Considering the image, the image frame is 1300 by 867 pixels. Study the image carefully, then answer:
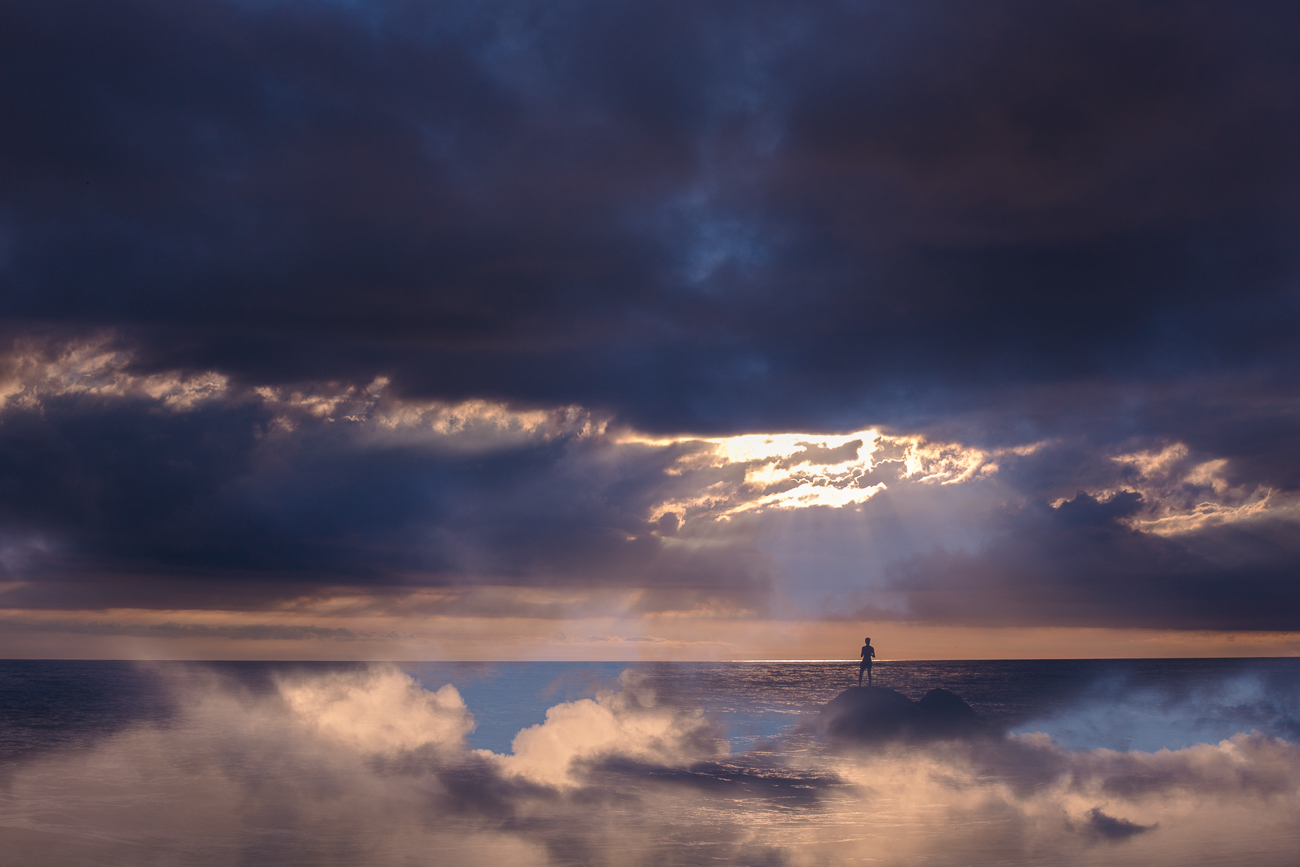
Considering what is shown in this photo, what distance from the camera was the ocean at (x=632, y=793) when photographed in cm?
2878

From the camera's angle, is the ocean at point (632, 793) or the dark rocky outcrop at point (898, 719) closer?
the ocean at point (632, 793)

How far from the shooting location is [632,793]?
38.9 m

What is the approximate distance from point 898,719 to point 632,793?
64.5 feet

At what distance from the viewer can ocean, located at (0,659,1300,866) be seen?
28.8m

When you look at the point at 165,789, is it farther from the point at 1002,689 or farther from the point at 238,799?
the point at 1002,689

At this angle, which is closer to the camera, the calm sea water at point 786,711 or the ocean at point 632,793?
the ocean at point 632,793

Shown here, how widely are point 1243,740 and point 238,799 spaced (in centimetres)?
6449

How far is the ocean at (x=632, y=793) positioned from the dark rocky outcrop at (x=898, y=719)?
1.28m

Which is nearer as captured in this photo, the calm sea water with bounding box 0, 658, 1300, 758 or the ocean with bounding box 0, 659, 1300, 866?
the ocean with bounding box 0, 659, 1300, 866

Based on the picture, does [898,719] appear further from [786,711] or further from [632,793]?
[786,711]

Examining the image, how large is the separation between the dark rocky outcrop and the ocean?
4.22 feet

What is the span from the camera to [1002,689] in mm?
138250

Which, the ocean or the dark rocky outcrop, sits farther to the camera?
the dark rocky outcrop

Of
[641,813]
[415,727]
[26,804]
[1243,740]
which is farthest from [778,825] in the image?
[1243,740]
